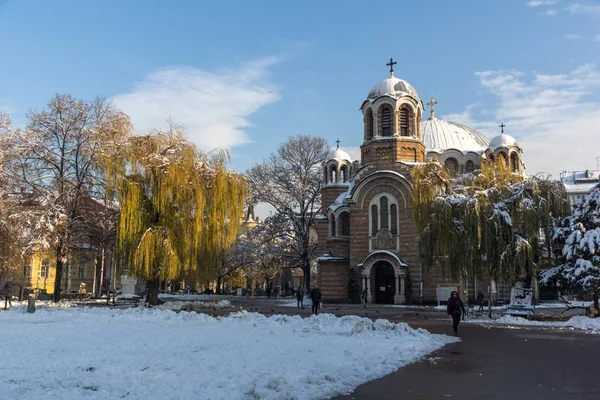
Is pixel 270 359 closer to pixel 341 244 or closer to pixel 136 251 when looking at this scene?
pixel 136 251

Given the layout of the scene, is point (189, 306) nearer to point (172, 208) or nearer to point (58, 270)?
point (172, 208)

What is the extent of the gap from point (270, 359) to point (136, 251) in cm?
1402

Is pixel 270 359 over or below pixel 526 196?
below

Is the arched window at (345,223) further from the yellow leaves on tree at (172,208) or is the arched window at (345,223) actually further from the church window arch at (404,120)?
the yellow leaves on tree at (172,208)

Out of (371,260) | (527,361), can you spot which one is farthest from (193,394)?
(371,260)

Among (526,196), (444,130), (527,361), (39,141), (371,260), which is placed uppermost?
(444,130)

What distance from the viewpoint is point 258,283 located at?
6931 centimetres

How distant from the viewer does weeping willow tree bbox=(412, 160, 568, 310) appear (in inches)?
915

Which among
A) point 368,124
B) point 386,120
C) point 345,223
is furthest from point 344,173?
point 386,120

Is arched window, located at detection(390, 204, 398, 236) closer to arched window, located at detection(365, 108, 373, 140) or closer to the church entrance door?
the church entrance door

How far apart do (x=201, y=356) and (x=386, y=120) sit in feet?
100

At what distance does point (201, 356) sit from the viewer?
35.3 ft

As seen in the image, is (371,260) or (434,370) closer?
(434,370)

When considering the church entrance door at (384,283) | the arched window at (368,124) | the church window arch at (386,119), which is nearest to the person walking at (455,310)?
the church entrance door at (384,283)
